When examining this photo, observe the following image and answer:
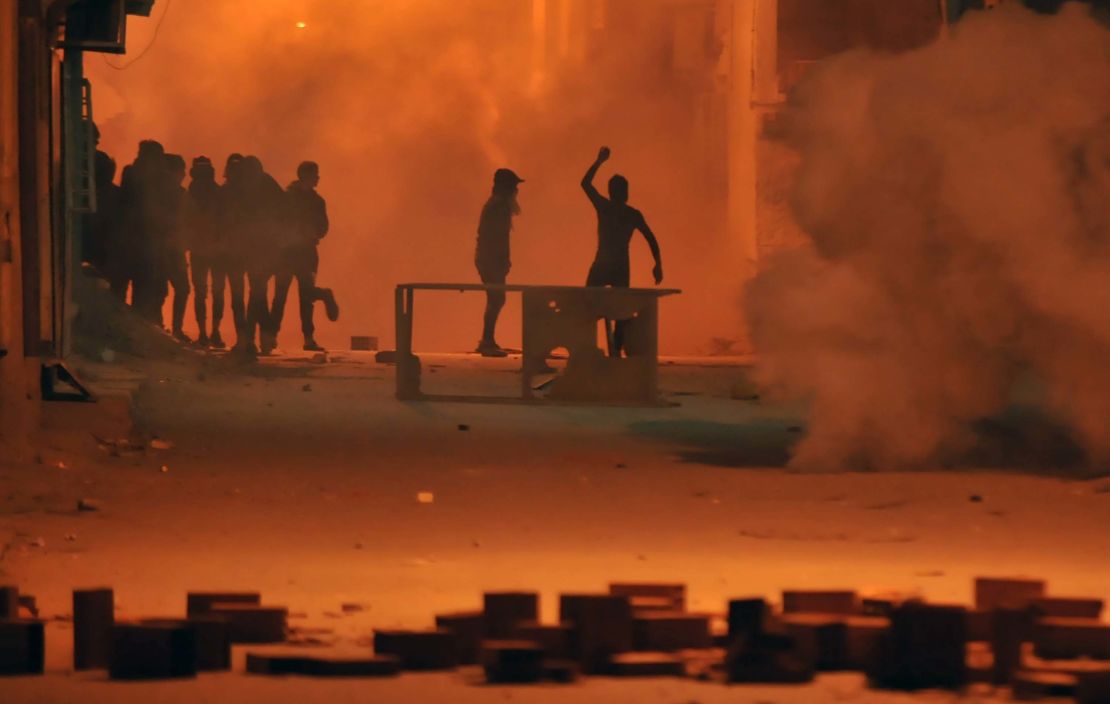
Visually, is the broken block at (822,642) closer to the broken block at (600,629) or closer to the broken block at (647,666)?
the broken block at (647,666)

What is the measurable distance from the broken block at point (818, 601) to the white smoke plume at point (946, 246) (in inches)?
210

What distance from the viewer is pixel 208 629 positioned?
6.11 m

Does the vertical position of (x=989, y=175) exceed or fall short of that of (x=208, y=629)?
it exceeds it

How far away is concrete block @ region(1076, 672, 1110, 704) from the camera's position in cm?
554

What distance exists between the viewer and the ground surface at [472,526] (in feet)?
23.3

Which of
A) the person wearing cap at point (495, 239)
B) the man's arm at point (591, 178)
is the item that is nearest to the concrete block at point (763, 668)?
the man's arm at point (591, 178)

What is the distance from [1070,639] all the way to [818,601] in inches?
30.5

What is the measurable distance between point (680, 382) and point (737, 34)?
10.5 meters

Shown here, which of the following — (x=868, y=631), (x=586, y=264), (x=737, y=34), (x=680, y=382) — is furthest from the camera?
(x=586, y=264)

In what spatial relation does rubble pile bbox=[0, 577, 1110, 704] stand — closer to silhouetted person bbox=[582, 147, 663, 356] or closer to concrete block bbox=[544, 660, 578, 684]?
concrete block bbox=[544, 660, 578, 684]

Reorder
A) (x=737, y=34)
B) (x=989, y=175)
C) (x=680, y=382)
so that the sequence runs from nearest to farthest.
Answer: (x=989, y=175), (x=680, y=382), (x=737, y=34)

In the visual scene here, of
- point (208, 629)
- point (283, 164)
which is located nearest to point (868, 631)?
point (208, 629)

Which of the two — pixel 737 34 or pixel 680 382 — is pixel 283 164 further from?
pixel 680 382

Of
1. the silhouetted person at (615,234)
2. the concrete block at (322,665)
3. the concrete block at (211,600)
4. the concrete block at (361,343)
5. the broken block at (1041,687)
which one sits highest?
the silhouetted person at (615,234)
